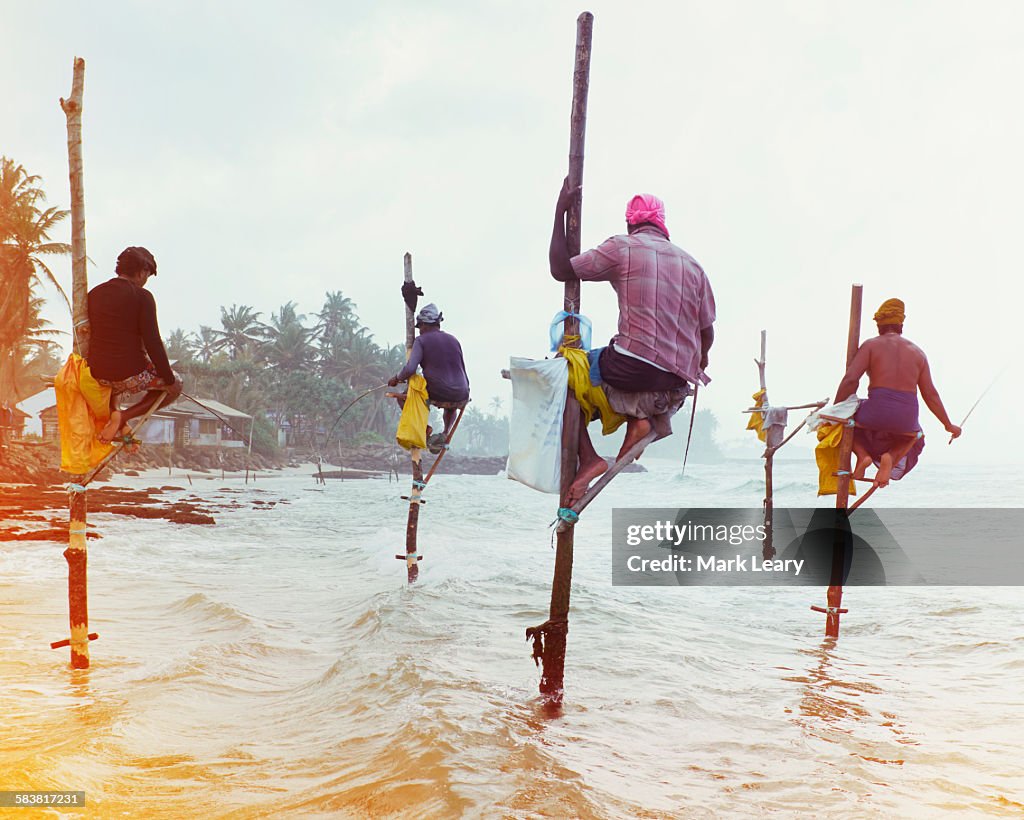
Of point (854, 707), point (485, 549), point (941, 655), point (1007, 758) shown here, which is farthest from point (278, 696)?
point (485, 549)

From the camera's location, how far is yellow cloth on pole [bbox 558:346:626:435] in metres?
4.95

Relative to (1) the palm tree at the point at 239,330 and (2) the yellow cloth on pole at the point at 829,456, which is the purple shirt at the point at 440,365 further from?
(1) the palm tree at the point at 239,330

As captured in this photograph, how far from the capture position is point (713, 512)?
33.9 metres

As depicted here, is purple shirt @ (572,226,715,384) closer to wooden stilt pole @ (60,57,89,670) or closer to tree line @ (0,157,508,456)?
wooden stilt pole @ (60,57,89,670)

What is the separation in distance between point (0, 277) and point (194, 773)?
98.3 ft

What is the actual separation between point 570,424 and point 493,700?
2.23 meters

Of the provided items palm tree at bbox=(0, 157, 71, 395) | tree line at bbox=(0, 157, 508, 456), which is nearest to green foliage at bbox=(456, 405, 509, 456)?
tree line at bbox=(0, 157, 508, 456)

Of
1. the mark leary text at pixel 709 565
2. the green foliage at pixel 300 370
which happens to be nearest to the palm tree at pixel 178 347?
the green foliage at pixel 300 370

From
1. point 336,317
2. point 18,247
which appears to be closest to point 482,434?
point 336,317

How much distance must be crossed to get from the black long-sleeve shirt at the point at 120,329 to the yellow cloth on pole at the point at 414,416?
425 centimetres

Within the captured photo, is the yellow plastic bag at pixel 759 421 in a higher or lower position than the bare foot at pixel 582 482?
higher

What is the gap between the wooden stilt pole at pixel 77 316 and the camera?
5.55 metres

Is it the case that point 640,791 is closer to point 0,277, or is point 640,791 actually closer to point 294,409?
point 0,277

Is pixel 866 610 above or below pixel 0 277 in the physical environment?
below
